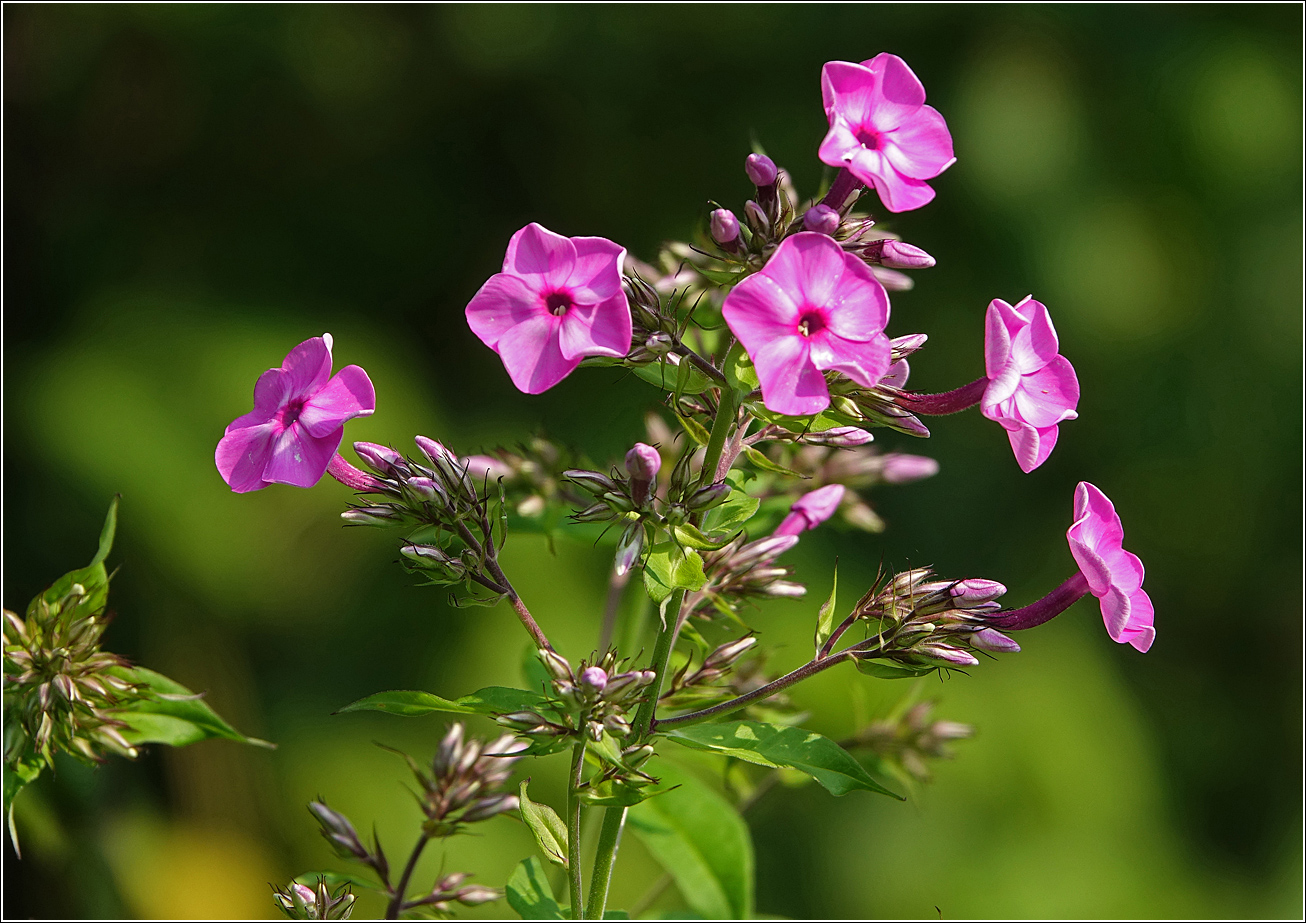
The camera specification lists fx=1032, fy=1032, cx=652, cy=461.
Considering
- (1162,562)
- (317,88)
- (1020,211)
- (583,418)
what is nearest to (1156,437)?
(1162,562)

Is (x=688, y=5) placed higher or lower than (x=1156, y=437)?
higher

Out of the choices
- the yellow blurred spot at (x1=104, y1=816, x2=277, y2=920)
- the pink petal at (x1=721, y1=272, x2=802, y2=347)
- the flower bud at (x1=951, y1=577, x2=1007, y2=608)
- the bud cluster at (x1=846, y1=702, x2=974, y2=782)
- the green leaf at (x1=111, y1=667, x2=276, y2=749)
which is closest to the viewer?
the pink petal at (x1=721, y1=272, x2=802, y2=347)

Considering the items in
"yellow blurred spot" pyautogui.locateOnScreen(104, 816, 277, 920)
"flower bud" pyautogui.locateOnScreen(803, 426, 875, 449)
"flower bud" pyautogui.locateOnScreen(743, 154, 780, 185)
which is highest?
"flower bud" pyautogui.locateOnScreen(743, 154, 780, 185)

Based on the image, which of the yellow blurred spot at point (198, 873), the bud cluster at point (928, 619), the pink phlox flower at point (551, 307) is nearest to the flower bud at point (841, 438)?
the bud cluster at point (928, 619)

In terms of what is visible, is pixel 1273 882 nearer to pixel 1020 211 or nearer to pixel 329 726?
pixel 1020 211

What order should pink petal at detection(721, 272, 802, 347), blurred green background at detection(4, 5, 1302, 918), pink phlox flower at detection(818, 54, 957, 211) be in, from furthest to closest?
blurred green background at detection(4, 5, 1302, 918), pink phlox flower at detection(818, 54, 957, 211), pink petal at detection(721, 272, 802, 347)

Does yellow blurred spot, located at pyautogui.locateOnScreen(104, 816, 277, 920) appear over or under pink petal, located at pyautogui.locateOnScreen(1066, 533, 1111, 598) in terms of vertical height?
under

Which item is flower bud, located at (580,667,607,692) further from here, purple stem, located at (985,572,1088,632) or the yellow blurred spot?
the yellow blurred spot

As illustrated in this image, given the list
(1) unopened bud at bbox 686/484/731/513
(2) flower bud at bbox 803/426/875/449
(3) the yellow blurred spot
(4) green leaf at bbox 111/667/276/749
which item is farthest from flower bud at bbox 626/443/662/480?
(3) the yellow blurred spot
